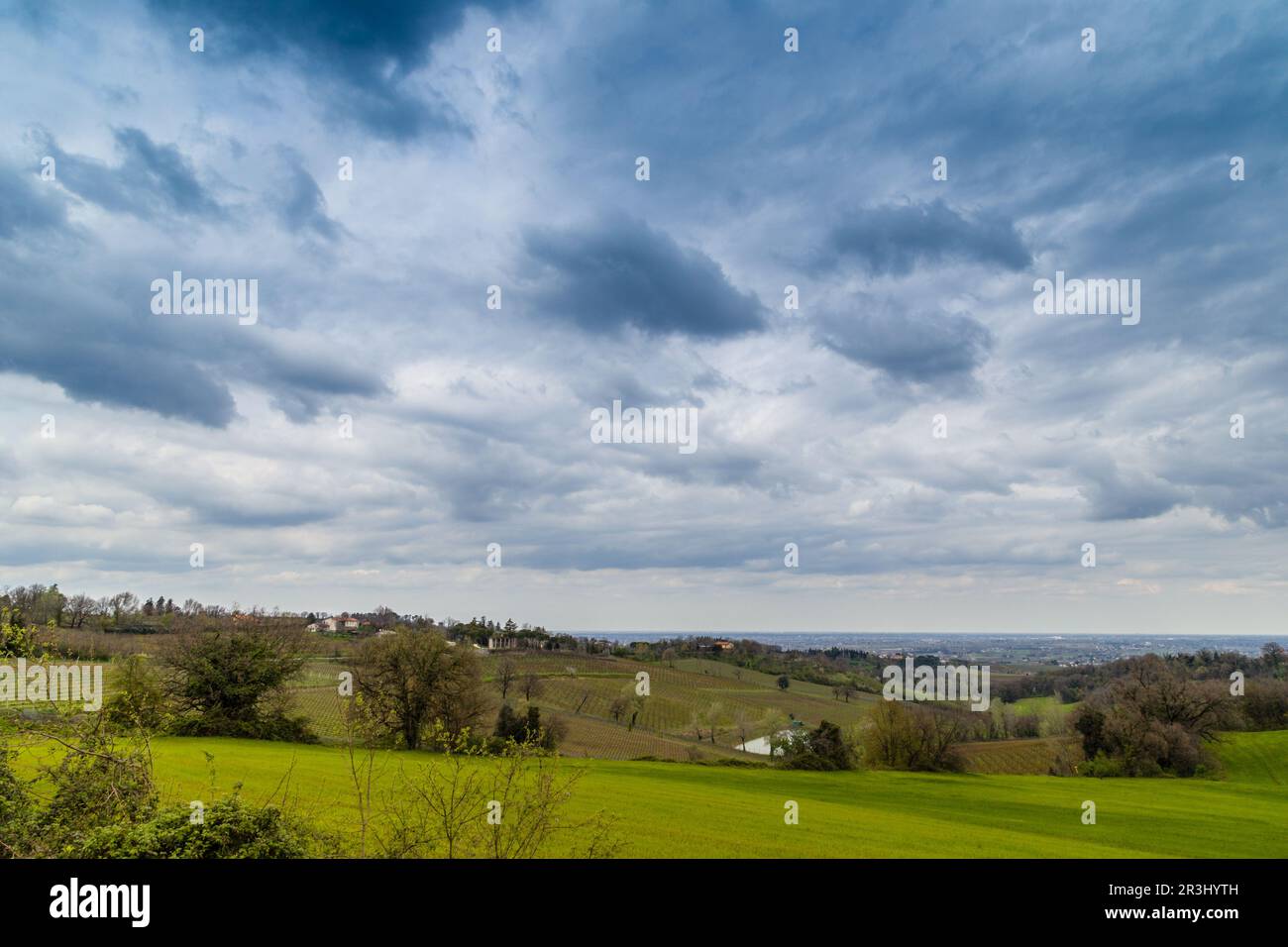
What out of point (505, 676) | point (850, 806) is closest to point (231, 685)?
point (505, 676)

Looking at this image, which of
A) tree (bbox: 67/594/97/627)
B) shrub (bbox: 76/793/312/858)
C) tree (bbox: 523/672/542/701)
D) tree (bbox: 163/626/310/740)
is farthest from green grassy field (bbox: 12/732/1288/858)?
tree (bbox: 67/594/97/627)

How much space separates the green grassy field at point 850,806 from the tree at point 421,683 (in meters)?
5.65

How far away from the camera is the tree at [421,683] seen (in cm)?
5147

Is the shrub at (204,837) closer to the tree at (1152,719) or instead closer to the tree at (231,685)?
the tree at (231,685)

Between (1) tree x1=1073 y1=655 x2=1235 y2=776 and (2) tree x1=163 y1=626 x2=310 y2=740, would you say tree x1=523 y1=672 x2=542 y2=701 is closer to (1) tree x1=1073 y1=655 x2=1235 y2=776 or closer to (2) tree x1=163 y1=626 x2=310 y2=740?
(2) tree x1=163 y1=626 x2=310 y2=740

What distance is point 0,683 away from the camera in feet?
42.6

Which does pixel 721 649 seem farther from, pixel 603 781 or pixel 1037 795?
pixel 603 781

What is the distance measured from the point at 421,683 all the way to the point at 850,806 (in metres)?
32.0

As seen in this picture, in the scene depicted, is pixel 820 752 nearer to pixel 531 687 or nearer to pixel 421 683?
pixel 421 683

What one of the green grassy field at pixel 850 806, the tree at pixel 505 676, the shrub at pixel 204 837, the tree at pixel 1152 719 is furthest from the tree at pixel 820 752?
the shrub at pixel 204 837

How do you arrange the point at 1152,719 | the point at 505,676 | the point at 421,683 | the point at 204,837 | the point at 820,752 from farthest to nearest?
the point at 505,676
the point at 1152,719
the point at 820,752
the point at 421,683
the point at 204,837

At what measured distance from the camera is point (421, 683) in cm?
5184
